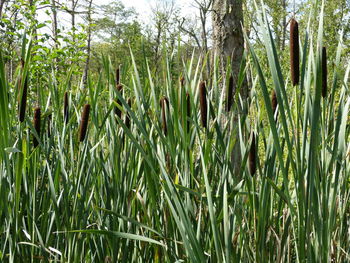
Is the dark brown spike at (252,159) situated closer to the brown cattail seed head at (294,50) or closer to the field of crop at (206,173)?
the field of crop at (206,173)

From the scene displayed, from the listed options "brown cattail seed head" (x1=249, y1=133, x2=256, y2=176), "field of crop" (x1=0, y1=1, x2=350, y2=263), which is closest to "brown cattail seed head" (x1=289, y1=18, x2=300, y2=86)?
"field of crop" (x1=0, y1=1, x2=350, y2=263)

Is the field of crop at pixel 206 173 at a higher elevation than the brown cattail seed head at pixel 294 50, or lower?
lower

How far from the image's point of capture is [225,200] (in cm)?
81

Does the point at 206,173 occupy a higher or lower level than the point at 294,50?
lower

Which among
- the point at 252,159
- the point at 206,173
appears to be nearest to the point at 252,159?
the point at 252,159

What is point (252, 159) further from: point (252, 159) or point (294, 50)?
point (294, 50)

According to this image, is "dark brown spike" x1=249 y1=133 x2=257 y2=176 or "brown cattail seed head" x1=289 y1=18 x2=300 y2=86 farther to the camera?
"dark brown spike" x1=249 y1=133 x2=257 y2=176

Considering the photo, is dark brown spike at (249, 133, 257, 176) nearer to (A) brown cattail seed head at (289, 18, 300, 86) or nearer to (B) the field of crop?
(B) the field of crop

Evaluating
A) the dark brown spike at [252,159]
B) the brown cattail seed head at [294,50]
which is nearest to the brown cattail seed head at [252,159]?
the dark brown spike at [252,159]

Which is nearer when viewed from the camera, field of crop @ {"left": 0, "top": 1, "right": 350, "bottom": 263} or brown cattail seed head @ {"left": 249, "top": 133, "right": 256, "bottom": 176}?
field of crop @ {"left": 0, "top": 1, "right": 350, "bottom": 263}

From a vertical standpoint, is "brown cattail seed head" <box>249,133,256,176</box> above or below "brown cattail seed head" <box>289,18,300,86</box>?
below

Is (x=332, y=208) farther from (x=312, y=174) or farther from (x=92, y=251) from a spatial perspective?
(x=92, y=251)

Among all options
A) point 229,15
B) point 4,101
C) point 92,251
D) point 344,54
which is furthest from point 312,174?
point 344,54

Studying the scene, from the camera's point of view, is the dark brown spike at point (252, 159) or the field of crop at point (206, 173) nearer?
the field of crop at point (206, 173)
